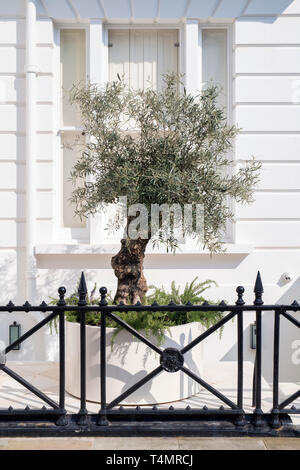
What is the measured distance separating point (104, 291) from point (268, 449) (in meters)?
1.48

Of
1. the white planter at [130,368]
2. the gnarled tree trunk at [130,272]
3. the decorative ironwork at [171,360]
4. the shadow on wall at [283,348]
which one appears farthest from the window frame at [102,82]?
the decorative ironwork at [171,360]

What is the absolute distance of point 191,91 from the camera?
514 centimetres

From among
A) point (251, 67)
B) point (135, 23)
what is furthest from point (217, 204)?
point (135, 23)

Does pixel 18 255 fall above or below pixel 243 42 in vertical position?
below

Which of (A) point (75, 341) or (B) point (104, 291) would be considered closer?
(B) point (104, 291)

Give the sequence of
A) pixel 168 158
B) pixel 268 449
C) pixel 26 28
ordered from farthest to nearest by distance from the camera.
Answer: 1. pixel 26 28
2. pixel 168 158
3. pixel 268 449

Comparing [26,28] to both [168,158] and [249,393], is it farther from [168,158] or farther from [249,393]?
[249,393]

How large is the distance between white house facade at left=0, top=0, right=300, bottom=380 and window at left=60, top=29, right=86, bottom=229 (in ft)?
0.29

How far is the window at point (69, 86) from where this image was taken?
5.34 meters

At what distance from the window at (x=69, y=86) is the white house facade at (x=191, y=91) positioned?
0.09 meters

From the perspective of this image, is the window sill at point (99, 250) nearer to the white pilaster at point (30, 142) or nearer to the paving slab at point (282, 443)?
the white pilaster at point (30, 142)

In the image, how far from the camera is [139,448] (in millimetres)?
2979

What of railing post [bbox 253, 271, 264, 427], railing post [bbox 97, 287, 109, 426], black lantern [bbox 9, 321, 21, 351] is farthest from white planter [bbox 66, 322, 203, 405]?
black lantern [bbox 9, 321, 21, 351]

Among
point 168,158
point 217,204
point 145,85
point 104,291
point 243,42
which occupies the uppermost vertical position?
point 243,42
